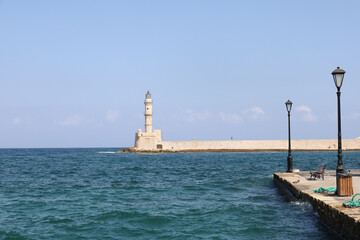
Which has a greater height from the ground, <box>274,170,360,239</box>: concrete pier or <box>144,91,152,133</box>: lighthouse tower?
<box>144,91,152,133</box>: lighthouse tower

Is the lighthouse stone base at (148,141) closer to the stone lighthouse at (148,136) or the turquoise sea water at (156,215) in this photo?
the stone lighthouse at (148,136)

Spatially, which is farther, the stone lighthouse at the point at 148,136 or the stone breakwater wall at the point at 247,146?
the stone breakwater wall at the point at 247,146

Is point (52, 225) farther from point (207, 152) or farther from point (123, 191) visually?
point (207, 152)

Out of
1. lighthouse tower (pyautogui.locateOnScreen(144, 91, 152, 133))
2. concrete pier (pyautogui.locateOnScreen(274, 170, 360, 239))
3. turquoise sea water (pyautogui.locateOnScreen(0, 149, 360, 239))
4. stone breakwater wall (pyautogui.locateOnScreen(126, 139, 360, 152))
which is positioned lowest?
turquoise sea water (pyautogui.locateOnScreen(0, 149, 360, 239))

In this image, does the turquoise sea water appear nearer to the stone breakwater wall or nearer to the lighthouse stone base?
the lighthouse stone base

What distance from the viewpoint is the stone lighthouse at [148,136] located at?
81.4 m

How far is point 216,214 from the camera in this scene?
12.2 m

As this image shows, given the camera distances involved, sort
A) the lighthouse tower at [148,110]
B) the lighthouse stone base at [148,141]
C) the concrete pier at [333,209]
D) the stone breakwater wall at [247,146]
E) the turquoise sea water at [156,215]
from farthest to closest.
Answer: the stone breakwater wall at [247,146] → the lighthouse stone base at [148,141] → the lighthouse tower at [148,110] → the turquoise sea water at [156,215] → the concrete pier at [333,209]

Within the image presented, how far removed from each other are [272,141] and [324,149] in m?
10.7

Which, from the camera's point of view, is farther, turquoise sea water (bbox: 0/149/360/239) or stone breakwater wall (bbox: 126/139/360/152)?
stone breakwater wall (bbox: 126/139/360/152)

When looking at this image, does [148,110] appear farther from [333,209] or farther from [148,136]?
[333,209]

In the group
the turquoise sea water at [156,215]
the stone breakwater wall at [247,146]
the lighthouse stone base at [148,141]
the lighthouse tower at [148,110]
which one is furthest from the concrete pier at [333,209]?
the stone breakwater wall at [247,146]

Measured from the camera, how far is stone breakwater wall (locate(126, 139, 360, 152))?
275 ft

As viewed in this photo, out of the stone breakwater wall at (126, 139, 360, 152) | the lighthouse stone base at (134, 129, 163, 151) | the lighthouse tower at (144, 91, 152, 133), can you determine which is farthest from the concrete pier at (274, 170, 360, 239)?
the stone breakwater wall at (126, 139, 360, 152)
